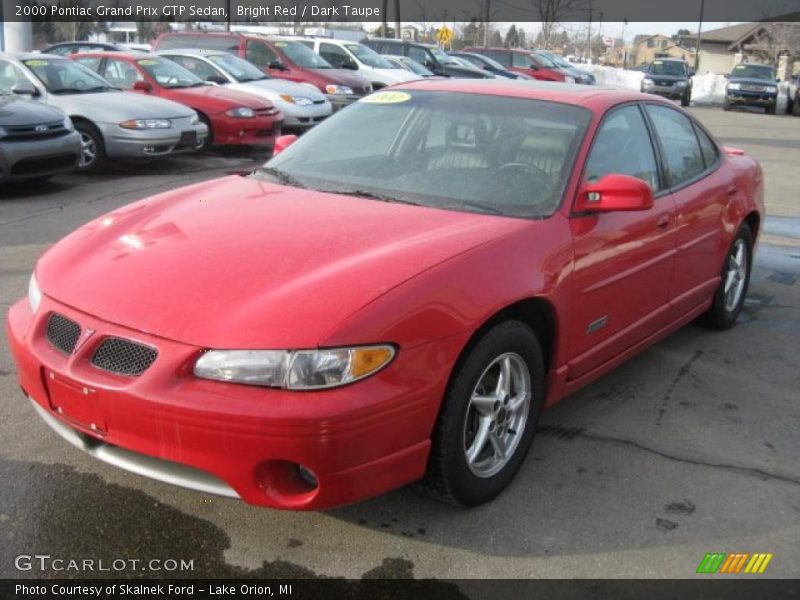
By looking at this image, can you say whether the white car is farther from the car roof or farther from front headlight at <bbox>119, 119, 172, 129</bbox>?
the car roof

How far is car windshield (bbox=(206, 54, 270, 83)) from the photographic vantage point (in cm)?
1442

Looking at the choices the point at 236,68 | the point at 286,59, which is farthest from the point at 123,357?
the point at 286,59

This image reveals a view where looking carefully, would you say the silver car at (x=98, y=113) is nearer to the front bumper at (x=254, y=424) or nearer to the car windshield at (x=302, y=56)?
the car windshield at (x=302, y=56)

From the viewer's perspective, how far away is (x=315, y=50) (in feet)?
63.0

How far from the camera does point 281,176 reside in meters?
4.12

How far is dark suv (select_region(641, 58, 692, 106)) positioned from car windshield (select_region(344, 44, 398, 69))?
51.3 feet

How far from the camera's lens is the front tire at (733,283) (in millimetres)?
5281

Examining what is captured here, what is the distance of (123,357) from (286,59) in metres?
15.0

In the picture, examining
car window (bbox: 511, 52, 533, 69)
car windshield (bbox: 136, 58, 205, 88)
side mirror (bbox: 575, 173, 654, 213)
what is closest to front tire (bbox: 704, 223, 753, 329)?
side mirror (bbox: 575, 173, 654, 213)

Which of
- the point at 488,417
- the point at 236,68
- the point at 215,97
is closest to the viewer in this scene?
the point at 488,417

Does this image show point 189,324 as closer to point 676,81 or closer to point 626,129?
point 626,129

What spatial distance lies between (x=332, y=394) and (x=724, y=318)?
12.0 feet

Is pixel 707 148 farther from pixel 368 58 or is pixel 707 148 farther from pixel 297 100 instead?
pixel 368 58

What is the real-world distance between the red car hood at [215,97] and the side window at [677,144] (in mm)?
8845
